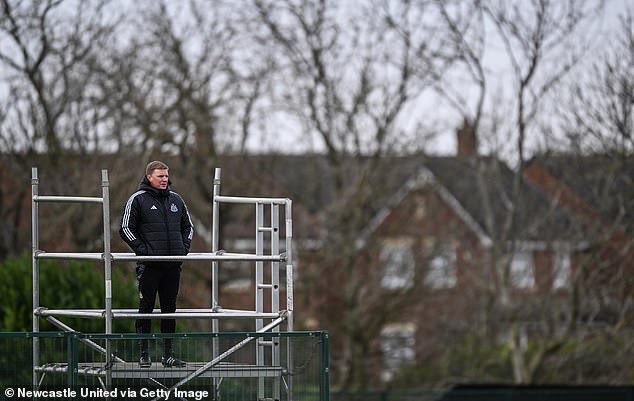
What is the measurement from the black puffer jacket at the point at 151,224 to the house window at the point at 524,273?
63.4 feet

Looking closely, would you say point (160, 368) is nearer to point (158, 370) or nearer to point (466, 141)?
point (158, 370)

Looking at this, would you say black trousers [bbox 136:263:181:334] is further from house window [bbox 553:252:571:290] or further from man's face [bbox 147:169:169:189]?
house window [bbox 553:252:571:290]

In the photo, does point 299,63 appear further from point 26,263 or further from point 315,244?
point 26,263

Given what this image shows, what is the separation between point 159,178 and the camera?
30.1 feet

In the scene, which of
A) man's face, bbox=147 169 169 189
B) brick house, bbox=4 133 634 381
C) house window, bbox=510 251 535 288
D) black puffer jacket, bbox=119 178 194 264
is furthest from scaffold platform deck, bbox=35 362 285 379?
house window, bbox=510 251 535 288

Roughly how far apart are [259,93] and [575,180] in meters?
7.17

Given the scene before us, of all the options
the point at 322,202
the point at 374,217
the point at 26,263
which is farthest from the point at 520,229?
the point at 26,263

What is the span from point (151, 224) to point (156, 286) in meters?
0.50

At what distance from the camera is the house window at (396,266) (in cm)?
2903

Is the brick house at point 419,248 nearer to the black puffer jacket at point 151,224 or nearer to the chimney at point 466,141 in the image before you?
the chimney at point 466,141

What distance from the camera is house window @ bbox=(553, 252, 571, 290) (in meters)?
27.4

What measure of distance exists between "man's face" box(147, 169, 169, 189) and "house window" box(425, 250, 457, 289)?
1983 cm

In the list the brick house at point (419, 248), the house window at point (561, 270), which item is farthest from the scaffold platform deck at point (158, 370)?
the house window at point (561, 270)

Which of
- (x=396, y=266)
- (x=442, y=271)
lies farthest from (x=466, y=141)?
(x=396, y=266)
